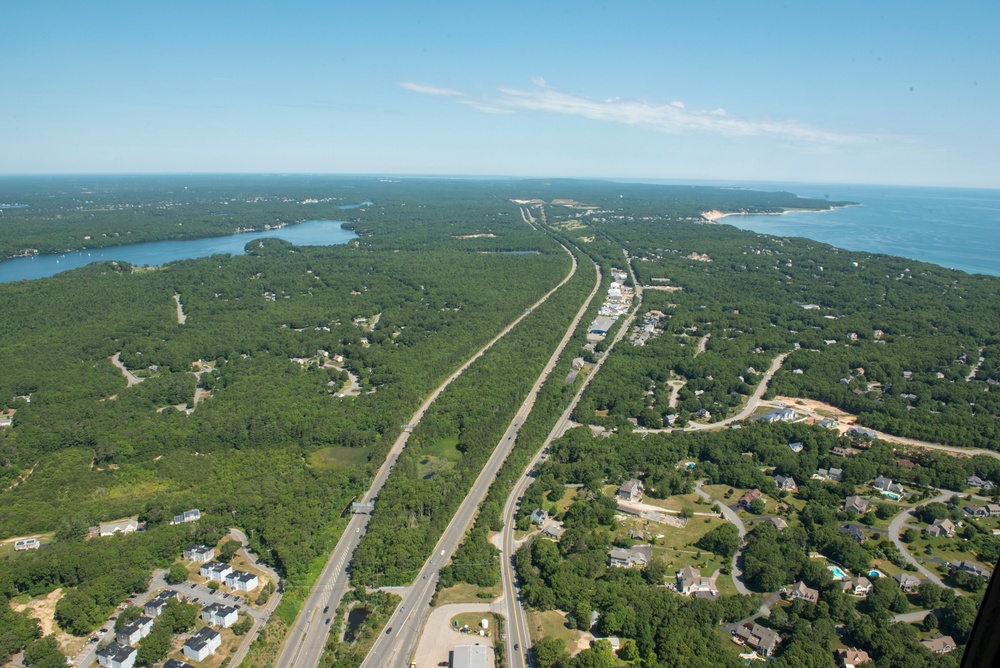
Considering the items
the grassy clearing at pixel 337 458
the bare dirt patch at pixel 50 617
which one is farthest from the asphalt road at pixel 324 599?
the bare dirt patch at pixel 50 617

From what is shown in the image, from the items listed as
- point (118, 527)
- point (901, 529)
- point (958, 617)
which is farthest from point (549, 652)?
point (118, 527)

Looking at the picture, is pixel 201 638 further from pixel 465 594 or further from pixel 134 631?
pixel 465 594

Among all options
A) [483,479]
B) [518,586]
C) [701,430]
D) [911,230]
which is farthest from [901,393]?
[911,230]

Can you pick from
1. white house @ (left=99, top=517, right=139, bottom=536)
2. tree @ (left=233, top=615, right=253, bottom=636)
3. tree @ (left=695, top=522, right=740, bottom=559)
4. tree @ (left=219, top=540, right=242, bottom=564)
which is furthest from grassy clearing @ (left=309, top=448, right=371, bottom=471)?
tree @ (left=695, top=522, right=740, bottom=559)

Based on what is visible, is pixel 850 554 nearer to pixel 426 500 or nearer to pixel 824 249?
pixel 426 500

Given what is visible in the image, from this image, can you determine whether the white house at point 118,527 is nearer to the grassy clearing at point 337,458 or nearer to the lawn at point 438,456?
the grassy clearing at point 337,458

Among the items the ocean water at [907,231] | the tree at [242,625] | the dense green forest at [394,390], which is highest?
the ocean water at [907,231]
